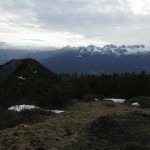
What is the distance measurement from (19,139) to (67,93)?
23.9 feet

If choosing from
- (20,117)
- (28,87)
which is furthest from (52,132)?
(28,87)

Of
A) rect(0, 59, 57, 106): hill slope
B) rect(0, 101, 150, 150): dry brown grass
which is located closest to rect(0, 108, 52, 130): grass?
rect(0, 101, 150, 150): dry brown grass

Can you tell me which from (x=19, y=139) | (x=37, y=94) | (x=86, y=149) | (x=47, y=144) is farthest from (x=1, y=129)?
(x=37, y=94)

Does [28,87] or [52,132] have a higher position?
[28,87]

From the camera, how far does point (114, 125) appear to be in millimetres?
12023

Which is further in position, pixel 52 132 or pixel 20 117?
pixel 20 117

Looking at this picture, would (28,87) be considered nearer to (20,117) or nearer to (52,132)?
(20,117)

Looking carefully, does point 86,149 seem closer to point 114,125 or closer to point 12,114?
point 114,125

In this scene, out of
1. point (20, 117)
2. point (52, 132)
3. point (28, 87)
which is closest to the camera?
point (52, 132)

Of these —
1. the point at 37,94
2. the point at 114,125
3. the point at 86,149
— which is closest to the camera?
the point at 86,149

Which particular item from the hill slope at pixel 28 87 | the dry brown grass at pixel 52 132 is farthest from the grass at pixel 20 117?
the hill slope at pixel 28 87

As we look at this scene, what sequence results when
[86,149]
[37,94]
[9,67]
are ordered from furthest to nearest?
[9,67] < [37,94] < [86,149]

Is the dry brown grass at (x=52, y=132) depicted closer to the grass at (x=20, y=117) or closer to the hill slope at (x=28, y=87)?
the grass at (x=20, y=117)

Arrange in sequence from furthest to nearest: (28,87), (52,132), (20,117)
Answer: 1. (28,87)
2. (20,117)
3. (52,132)
